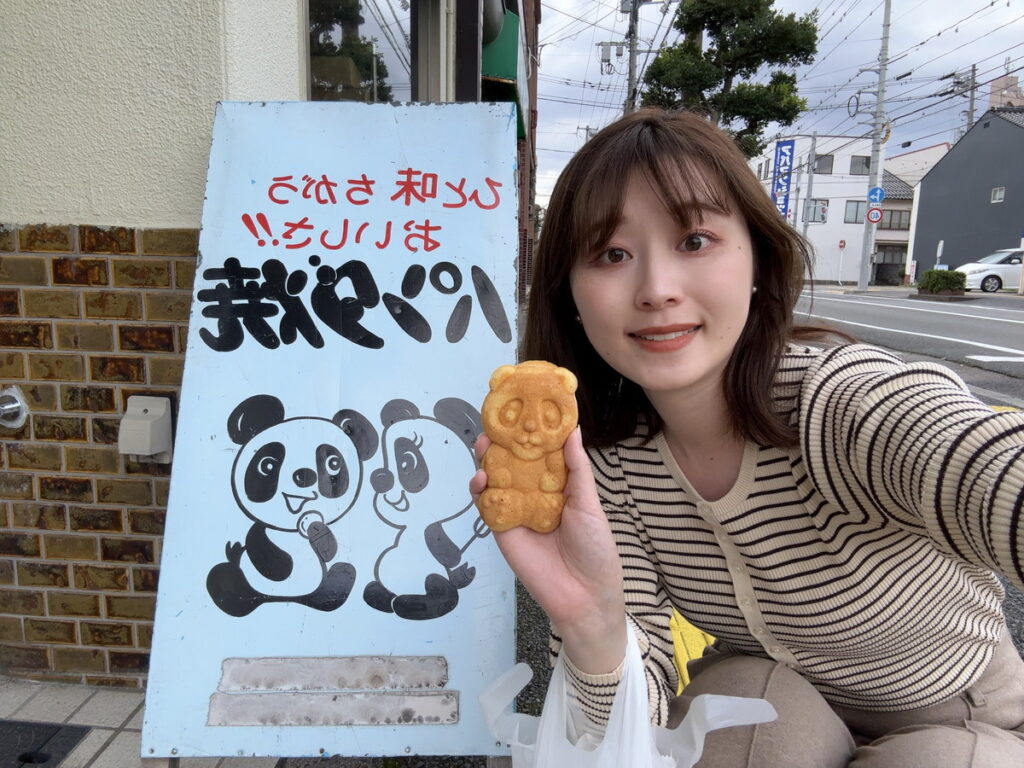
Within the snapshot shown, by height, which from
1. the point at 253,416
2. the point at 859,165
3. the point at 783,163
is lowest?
the point at 253,416

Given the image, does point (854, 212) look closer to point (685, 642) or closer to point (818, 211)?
point (818, 211)

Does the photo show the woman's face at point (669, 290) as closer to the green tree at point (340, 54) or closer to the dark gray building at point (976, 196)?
the green tree at point (340, 54)

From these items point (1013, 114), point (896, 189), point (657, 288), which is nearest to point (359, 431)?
point (657, 288)

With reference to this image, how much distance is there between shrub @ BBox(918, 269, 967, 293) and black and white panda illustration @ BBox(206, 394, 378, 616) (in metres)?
23.0

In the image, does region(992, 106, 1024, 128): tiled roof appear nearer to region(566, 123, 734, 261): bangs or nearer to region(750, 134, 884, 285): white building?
region(750, 134, 884, 285): white building

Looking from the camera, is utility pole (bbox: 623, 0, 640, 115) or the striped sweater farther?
utility pole (bbox: 623, 0, 640, 115)

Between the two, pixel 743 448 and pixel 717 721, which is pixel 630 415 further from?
pixel 717 721

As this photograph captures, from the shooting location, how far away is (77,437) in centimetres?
228

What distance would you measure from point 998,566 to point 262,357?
1.63m

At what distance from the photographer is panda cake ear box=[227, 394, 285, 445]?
173 centimetres

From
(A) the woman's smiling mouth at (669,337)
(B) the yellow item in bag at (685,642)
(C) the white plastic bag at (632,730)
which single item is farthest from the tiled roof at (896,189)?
(C) the white plastic bag at (632,730)

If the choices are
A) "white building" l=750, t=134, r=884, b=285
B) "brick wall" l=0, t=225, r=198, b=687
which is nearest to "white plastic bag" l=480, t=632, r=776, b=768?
"brick wall" l=0, t=225, r=198, b=687

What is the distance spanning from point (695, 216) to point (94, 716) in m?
2.45

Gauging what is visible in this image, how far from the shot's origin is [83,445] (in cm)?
228
